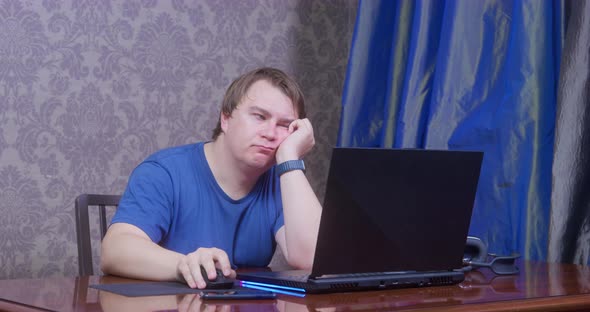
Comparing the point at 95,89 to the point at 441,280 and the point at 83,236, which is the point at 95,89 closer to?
the point at 83,236

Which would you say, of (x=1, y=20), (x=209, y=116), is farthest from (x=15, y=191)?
(x=209, y=116)

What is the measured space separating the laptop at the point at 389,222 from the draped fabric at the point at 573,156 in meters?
0.66

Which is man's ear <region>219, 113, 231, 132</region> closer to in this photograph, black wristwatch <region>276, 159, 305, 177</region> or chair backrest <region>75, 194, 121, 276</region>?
black wristwatch <region>276, 159, 305, 177</region>

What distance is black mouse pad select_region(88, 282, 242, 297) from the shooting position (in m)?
1.14

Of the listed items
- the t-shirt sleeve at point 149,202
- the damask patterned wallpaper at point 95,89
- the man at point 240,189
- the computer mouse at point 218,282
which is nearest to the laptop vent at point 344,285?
the computer mouse at point 218,282

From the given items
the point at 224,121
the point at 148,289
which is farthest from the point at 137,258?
the point at 224,121

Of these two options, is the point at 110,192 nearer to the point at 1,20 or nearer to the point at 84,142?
the point at 84,142

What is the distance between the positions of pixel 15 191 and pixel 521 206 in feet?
4.57

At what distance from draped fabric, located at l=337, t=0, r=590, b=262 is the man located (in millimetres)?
595

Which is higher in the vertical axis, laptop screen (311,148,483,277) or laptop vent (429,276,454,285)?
laptop screen (311,148,483,277)

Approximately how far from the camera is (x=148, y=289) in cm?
119

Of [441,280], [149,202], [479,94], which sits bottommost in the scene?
[441,280]

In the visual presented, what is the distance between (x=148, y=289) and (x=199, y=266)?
0.09 m

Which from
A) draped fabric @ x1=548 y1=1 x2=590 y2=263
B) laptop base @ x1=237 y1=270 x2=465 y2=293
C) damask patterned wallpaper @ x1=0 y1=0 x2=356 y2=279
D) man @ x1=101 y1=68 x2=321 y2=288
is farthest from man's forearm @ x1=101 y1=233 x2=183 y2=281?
draped fabric @ x1=548 y1=1 x2=590 y2=263
